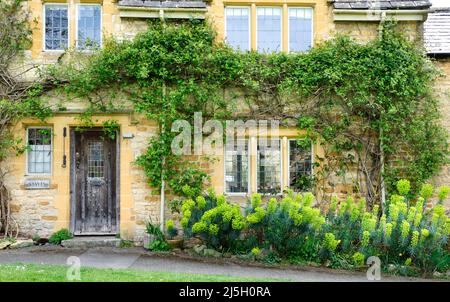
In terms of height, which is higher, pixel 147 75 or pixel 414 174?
pixel 147 75

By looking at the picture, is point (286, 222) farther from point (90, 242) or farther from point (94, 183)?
point (94, 183)

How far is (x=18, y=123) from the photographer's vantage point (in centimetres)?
1233

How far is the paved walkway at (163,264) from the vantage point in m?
10.0

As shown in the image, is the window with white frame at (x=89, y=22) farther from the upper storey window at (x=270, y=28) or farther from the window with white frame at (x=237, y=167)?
the window with white frame at (x=237, y=167)

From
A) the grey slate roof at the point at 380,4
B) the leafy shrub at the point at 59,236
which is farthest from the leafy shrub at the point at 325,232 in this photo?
the grey slate roof at the point at 380,4

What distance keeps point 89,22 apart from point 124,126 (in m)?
2.63

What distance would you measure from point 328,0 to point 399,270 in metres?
6.39

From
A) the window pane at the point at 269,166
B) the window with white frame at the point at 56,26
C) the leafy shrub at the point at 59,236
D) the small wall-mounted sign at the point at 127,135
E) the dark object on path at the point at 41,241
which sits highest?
the window with white frame at the point at 56,26

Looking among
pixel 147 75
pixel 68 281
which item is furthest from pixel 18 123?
pixel 68 281

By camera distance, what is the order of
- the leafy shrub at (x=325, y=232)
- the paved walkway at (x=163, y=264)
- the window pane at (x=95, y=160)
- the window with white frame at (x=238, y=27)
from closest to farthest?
the paved walkway at (x=163, y=264) < the leafy shrub at (x=325, y=232) < the window pane at (x=95, y=160) < the window with white frame at (x=238, y=27)

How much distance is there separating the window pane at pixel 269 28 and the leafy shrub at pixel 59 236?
6167mm

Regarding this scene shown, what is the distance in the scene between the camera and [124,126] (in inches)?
492
